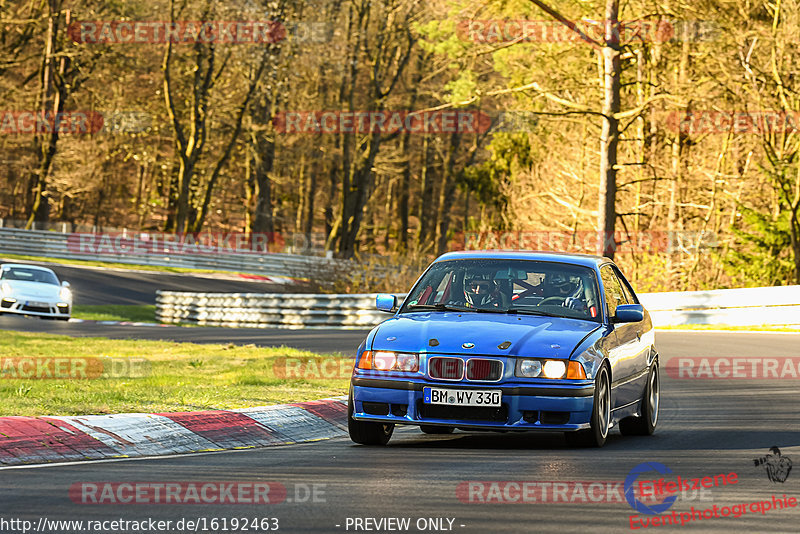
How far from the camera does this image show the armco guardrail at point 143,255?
5259 centimetres

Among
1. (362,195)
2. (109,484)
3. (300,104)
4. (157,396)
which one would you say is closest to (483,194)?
(362,195)

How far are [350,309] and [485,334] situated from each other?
22044 mm

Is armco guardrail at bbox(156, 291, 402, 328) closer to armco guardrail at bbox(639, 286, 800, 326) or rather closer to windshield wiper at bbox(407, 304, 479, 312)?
armco guardrail at bbox(639, 286, 800, 326)

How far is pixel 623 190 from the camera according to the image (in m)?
40.2

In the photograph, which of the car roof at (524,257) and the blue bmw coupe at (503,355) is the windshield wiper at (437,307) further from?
the car roof at (524,257)

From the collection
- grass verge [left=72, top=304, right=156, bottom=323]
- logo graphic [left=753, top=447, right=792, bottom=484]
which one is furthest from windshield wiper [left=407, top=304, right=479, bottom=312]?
grass verge [left=72, top=304, right=156, bottom=323]

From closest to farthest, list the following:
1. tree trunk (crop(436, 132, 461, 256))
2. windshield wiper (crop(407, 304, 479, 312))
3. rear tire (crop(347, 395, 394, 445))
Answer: rear tire (crop(347, 395, 394, 445)), windshield wiper (crop(407, 304, 479, 312)), tree trunk (crop(436, 132, 461, 256))

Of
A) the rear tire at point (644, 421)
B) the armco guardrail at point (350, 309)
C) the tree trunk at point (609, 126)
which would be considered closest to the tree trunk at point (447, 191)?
the armco guardrail at point (350, 309)

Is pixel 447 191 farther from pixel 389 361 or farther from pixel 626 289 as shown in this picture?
pixel 389 361

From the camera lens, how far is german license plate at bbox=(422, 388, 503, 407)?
8969 millimetres

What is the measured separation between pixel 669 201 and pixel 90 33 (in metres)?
28.6

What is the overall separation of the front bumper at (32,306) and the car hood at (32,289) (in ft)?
0.43

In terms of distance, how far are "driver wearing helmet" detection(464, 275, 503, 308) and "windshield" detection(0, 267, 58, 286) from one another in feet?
73.6

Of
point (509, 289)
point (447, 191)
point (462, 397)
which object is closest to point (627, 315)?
point (509, 289)
